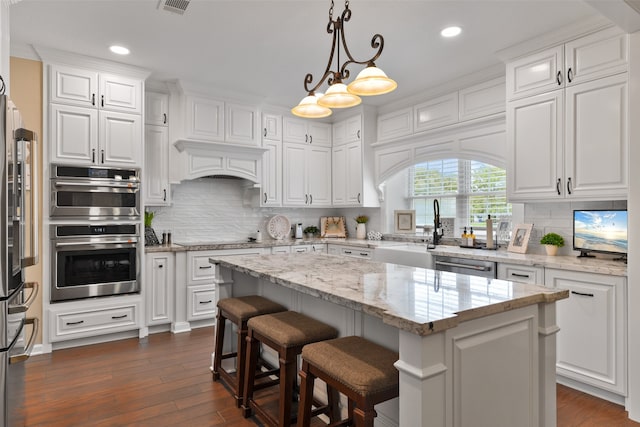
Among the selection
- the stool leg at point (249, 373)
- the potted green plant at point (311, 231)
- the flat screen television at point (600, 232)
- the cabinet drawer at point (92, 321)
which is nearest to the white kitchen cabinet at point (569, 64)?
the flat screen television at point (600, 232)

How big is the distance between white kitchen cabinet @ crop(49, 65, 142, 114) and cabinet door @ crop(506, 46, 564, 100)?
358 centimetres

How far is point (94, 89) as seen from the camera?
12.3ft

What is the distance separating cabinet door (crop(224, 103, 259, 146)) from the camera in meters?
4.64

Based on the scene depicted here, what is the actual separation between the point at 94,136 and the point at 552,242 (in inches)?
168

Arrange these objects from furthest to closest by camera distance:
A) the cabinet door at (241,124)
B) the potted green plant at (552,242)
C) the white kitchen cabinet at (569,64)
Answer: the cabinet door at (241,124) → the potted green plant at (552,242) → the white kitchen cabinet at (569,64)

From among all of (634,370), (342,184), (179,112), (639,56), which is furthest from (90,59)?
(634,370)

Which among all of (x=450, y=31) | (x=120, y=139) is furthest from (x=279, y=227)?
(x=450, y=31)

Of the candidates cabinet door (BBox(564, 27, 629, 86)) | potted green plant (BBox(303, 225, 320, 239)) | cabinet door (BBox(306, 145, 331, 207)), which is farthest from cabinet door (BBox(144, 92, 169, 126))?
cabinet door (BBox(564, 27, 629, 86))

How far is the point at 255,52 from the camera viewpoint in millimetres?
3533

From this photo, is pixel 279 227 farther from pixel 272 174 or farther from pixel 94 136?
pixel 94 136

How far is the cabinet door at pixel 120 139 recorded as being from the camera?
3771 mm

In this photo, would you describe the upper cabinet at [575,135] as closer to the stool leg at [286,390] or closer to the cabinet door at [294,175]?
the stool leg at [286,390]

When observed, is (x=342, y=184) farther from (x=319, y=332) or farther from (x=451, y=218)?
(x=319, y=332)

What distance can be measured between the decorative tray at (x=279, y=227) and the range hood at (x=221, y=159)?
72 cm
